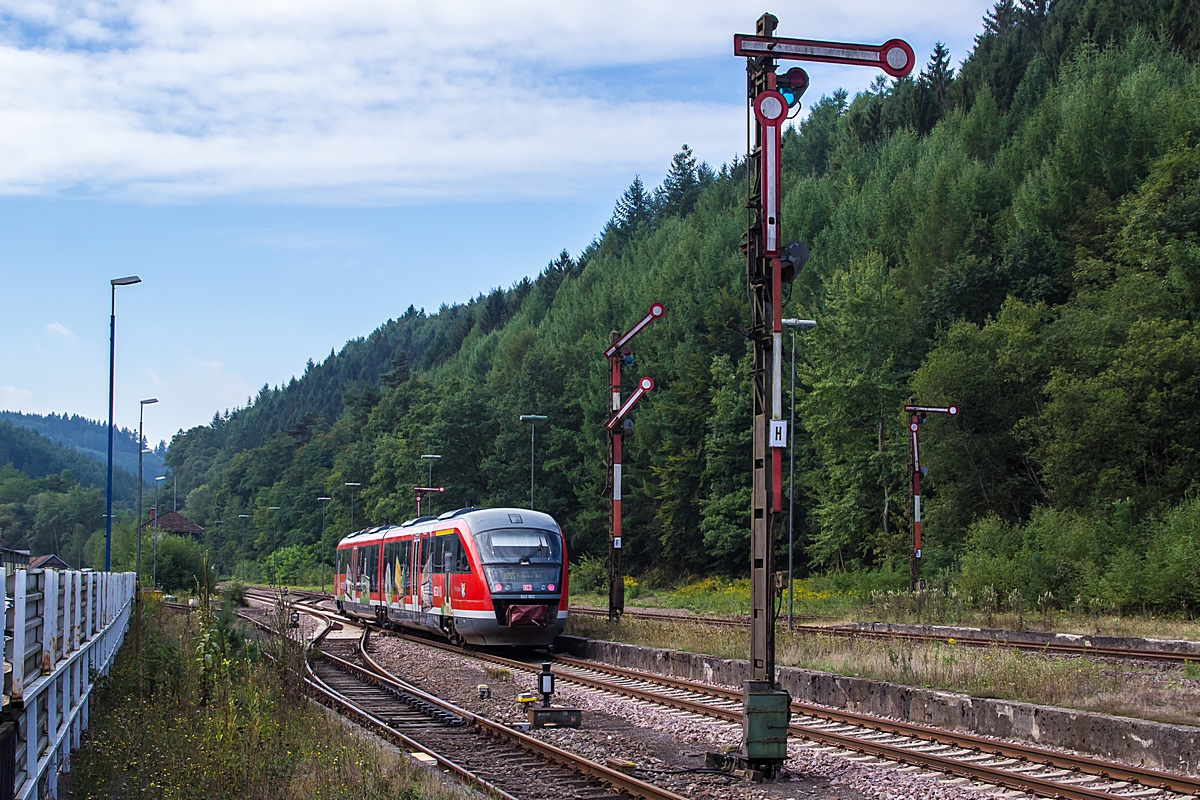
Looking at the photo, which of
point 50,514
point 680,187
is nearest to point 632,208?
point 680,187

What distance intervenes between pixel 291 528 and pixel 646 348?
63703mm

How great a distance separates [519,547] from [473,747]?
11686 millimetres

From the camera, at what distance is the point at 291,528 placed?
125 meters

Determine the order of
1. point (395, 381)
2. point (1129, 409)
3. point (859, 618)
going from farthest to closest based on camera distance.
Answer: point (395, 381) < point (1129, 409) < point (859, 618)

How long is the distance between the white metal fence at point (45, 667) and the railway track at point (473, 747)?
11.4 ft

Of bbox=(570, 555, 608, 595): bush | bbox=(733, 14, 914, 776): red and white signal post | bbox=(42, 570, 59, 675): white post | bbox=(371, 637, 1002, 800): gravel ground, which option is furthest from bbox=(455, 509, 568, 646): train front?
bbox=(570, 555, 608, 595): bush

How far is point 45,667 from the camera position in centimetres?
874

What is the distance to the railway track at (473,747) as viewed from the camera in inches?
412

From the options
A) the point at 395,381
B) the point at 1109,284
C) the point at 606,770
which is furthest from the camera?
the point at 395,381

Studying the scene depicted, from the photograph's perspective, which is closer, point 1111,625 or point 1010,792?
point 1010,792

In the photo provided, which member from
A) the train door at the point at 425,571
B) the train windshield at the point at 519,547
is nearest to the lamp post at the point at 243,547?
the train door at the point at 425,571

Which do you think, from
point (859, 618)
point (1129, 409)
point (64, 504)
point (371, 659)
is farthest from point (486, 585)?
point (64, 504)

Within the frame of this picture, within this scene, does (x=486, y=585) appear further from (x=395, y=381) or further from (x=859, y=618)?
(x=395, y=381)

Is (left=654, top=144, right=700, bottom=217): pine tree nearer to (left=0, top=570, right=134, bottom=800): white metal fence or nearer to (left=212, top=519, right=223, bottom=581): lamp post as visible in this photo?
(left=212, top=519, right=223, bottom=581): lamp post
